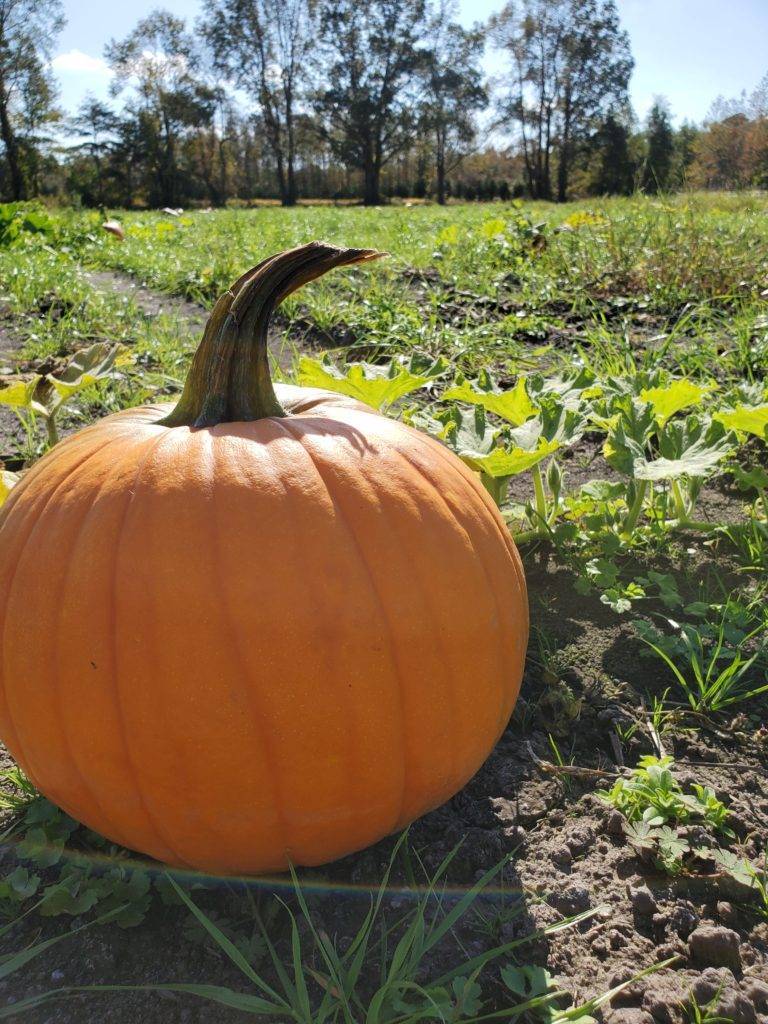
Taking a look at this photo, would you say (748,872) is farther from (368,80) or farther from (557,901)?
(368,80)

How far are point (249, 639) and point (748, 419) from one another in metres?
1.54

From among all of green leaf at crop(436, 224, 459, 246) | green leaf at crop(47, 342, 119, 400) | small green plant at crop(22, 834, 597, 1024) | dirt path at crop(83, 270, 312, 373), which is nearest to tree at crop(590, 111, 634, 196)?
green leaf at crop(436, 224, 459, 246)

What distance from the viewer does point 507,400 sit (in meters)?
2.25

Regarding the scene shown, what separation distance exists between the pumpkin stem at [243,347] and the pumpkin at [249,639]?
0.12 feet

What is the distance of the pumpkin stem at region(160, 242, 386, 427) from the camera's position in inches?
58.9

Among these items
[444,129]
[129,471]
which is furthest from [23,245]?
[444,129]

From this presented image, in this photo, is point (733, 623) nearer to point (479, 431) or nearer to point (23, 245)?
point (479, 431)

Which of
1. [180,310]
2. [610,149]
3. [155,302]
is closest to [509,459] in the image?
[180,310]

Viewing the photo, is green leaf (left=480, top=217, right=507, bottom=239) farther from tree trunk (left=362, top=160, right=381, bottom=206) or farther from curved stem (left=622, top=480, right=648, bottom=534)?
tree trunk (left=362, top=160, right=381, bottom=206)

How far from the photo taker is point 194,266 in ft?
21.6

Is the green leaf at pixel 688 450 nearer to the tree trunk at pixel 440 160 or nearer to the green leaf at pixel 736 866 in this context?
the green leaf at pixel 736 866

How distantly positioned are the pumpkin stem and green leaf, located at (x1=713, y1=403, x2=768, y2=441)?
3.75 feet

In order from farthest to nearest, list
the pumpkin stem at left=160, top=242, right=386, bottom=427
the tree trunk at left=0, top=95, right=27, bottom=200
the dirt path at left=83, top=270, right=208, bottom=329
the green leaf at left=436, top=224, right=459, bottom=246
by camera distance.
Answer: the tree trunk at left=0, top=95, right=27, bottom=200 < the green leaf at left=436, top=224, right=459, bottom=246 < the dirt path at left=83, top=270, right=208, bottom=329 < the pumpkin stem at left=160, top=242, right=386, bottom=427

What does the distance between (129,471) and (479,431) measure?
1139 millimetres
